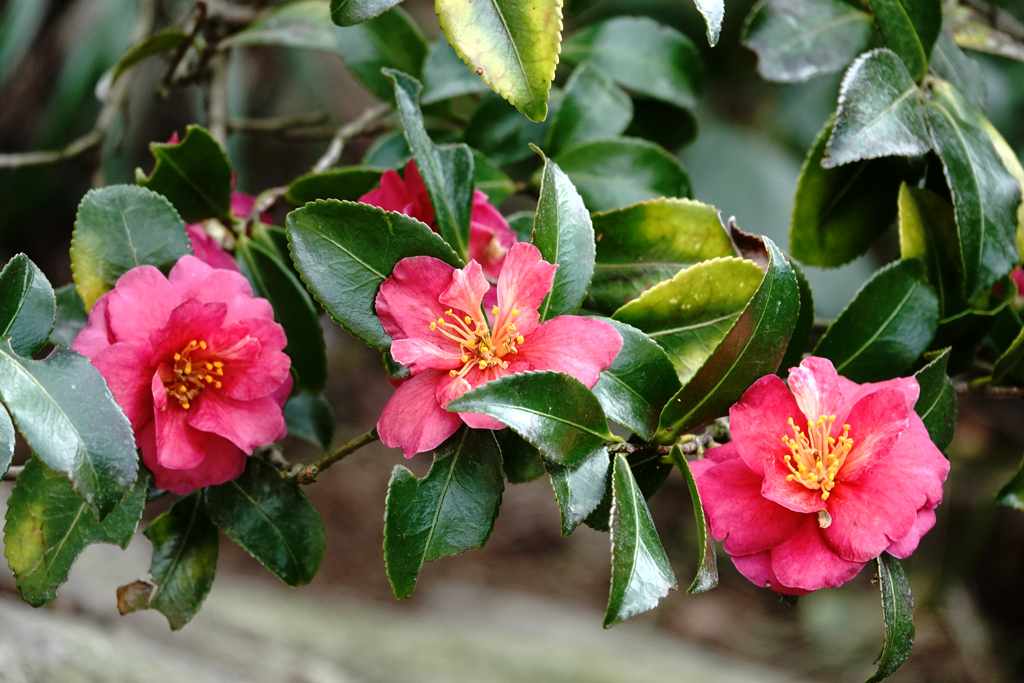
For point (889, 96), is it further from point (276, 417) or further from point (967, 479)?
point (967, 479)

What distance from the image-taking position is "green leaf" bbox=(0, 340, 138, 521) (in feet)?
1.39

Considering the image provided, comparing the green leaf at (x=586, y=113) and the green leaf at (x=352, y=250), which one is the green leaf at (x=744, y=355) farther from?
the green leaf at (x=586, y=113)

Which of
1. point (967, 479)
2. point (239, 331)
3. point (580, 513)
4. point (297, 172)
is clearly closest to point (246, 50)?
point (297, 172)

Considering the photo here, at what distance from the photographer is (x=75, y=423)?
437mm

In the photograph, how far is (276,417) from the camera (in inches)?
21.1

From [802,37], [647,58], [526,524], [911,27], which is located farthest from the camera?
[526,524]

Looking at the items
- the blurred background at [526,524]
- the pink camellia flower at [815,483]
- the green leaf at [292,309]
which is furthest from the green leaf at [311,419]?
the blurred background at [526,524]

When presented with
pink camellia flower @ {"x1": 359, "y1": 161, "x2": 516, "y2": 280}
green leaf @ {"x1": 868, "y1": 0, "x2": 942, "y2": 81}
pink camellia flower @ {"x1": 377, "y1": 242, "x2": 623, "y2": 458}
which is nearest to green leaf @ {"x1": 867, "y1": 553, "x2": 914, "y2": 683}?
pink camellia flower @ {"x1": 377, "y1": 242, "x2": 623, "y2": 458}

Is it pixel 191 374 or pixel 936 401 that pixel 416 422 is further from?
pixel 936 401

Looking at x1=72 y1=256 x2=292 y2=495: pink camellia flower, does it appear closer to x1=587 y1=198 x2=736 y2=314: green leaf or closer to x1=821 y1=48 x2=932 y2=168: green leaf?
x1=587 y1=198 x2=736 y2=314: green leaf

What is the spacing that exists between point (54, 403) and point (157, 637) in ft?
2.69

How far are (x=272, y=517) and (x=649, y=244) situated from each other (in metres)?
0.37

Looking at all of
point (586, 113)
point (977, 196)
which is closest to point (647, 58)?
point (586, 113)

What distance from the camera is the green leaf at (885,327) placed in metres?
0.60
